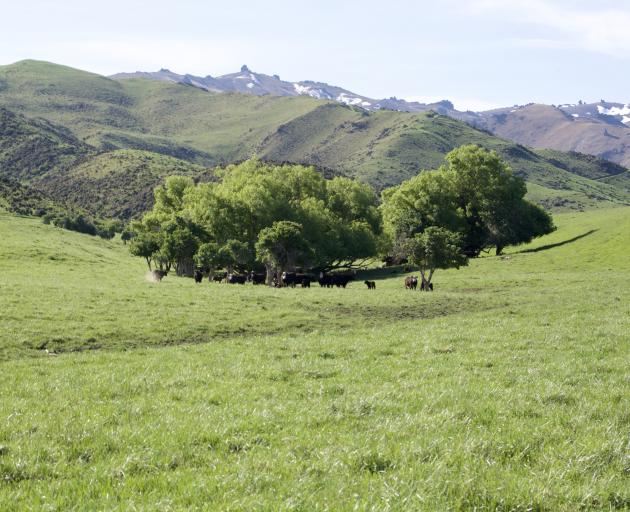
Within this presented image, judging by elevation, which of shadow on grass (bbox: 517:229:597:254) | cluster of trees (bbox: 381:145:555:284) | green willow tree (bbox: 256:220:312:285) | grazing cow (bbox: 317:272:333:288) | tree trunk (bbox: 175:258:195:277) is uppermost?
cluster of trees (bbox: 381:145:555:284)

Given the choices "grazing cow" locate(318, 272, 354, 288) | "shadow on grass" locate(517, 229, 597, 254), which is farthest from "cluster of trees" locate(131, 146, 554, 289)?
"shadow on grass" locate(517, 229, 597, 254)

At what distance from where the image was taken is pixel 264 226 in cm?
7556

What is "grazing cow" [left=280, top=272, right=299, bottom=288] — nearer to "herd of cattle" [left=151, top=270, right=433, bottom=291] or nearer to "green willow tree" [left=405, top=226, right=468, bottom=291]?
"herd of cattle" [left=151, top=270, right=433, bottom=291]

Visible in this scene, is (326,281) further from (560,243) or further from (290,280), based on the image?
(560,243)

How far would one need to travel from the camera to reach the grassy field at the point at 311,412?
25.2ft

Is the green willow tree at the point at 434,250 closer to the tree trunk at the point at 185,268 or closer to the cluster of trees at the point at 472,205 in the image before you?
the cluster of trees at the point at 472,205

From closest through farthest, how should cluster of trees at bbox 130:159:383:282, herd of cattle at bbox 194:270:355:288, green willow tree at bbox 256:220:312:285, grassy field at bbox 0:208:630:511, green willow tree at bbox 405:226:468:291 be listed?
grassy field at bbox 0:208:630:511 < green willow tree at bbox 405:226:468:291 < herd of cattle at bbox 194:270:355:288 < green willow tree at bbox 256:220:312:285 < cluster of trees at bbox 130:159:383:282

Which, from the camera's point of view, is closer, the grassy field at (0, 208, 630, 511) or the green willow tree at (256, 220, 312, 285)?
the grassy field at (0, 208, 630, 511)

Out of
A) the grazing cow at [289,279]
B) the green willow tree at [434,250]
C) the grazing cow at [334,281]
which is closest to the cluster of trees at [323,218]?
the green willow tree at [434,250]

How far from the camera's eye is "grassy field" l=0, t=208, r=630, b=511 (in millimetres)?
7695

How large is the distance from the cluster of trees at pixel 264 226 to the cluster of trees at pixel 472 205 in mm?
7125

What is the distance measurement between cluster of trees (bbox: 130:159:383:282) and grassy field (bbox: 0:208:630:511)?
34.7m

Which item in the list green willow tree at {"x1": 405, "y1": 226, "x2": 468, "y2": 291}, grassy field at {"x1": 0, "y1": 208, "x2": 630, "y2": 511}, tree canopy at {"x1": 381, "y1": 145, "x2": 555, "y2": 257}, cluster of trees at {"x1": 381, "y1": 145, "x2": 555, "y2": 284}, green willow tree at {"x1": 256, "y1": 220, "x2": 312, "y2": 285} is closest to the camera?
grassy field at {"x1": 0, "y1": 208, "x2": 630, "y2": 511}

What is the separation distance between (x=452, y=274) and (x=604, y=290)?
27.3m
